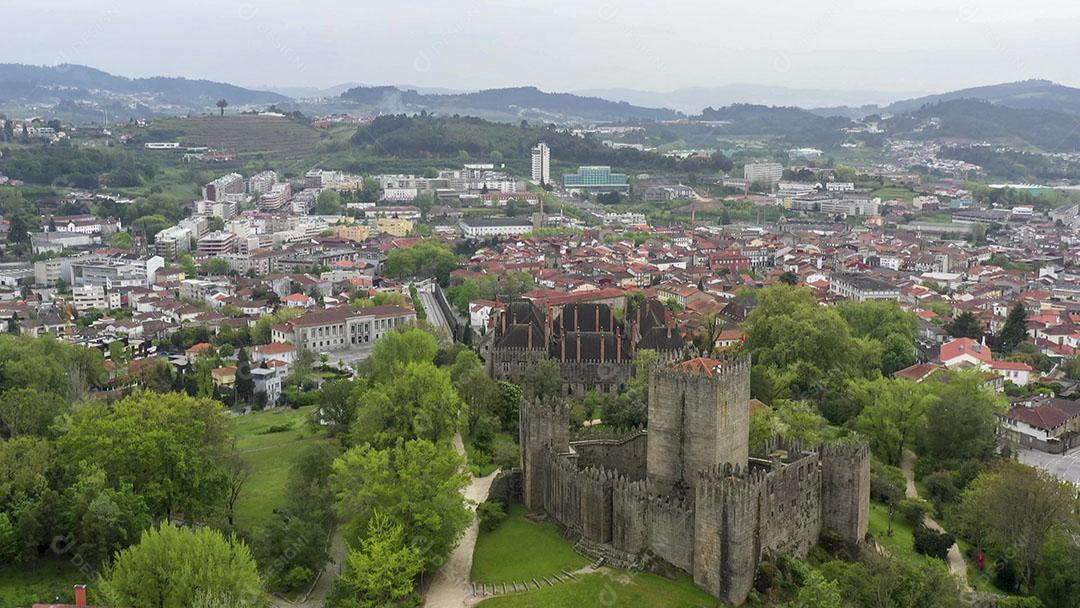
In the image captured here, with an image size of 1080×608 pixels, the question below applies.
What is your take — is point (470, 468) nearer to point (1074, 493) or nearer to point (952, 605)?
point (952, 605)

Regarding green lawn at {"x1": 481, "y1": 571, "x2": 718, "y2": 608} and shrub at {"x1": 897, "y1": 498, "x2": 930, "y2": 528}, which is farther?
shrub at {"x1": 897, "y1": 498, "x2": 930, "y2": 528}

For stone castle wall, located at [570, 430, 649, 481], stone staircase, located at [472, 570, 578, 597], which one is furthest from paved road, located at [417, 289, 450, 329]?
stone staircase, located at [472, 570, 578, 597]

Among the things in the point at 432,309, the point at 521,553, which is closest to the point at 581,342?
the point at 521,553

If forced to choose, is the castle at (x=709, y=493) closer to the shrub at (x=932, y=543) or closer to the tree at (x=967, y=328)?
the shrub at (x=932, y=543)

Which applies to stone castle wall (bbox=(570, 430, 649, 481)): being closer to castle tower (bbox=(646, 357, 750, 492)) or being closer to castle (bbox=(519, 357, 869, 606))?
castle (bbox=(519, 357, 869, 606))

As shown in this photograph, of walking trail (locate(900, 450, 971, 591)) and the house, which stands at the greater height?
the house

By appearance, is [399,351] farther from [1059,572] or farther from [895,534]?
[1059,572]

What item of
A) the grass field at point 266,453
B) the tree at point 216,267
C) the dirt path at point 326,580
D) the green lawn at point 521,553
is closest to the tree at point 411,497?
the green lawn at point 521,553
